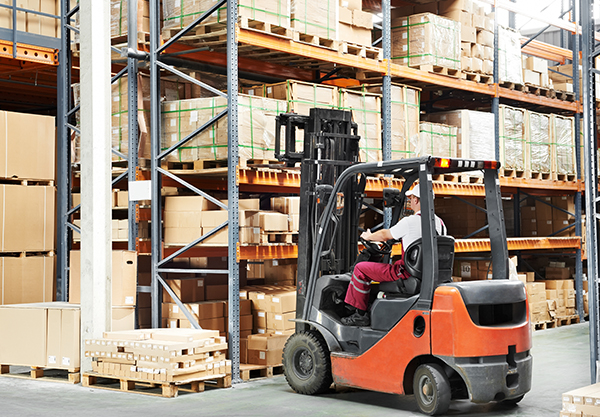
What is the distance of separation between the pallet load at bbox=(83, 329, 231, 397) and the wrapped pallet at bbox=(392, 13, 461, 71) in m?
5.59

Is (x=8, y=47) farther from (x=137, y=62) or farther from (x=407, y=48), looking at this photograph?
(x=407, y=48)

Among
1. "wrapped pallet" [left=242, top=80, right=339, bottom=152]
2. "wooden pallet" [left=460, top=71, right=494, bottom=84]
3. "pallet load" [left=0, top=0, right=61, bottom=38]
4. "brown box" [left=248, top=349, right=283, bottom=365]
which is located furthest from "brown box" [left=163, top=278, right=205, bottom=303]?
"wooden pallet" [left=460, top=71, right=494, bottom=84]

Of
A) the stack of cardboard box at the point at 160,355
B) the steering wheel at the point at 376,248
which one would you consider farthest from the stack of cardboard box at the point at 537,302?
the stack of cardboard box at the point at 160,355

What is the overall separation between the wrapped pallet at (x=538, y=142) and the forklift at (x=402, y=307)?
21.2 ft

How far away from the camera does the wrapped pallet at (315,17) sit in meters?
9.09

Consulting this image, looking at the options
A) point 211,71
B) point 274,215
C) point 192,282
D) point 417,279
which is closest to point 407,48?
point 211,71

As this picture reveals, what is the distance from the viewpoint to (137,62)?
9047mm

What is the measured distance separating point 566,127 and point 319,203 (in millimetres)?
8423

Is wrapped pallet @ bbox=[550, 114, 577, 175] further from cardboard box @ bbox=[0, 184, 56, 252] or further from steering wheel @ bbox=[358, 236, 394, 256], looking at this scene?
cardboard box @ bbox=[0, 184, 56, 252]

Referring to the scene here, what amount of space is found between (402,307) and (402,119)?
457 centimetres

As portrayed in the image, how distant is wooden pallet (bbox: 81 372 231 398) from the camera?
7285 mm

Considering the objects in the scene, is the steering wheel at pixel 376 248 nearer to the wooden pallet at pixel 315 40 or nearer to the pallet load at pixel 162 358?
the pallet load at pixel 162 358


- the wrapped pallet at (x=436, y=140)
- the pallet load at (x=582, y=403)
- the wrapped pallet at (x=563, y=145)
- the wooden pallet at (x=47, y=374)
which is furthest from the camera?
the wrapped pallet at (x=563, y=145)

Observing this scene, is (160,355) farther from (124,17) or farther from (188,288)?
(124,17)
